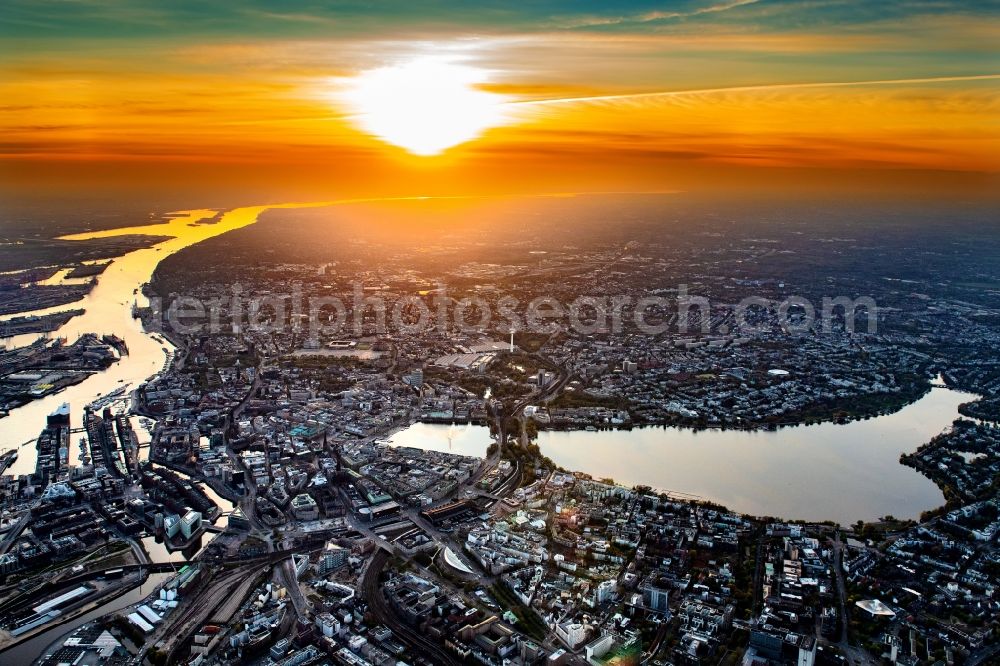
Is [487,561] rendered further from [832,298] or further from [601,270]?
[601,270]

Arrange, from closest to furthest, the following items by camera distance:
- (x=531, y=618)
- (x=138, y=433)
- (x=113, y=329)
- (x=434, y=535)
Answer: (x=531, y=618)
(x=434, y=535)
(x=138, y=433)
(x=113, y=329)

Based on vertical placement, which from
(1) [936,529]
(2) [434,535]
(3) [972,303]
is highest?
(2) [434,535]

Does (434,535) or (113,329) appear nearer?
(434,535)

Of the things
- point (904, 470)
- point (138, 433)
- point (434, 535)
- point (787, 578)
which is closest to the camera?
point (787, 578)

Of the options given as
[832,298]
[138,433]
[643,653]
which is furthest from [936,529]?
[832,298]

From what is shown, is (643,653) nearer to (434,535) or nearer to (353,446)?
(434,535)

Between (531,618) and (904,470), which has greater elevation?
(531,618)

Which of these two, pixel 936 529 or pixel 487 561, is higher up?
pixel 487 561

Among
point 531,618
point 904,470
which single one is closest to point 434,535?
point 531,618

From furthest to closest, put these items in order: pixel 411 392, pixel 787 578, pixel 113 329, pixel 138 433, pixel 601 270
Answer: pixel 601 270
pixel 113 329
pixel 411 392
pixel 138 433
pixel 787 578
